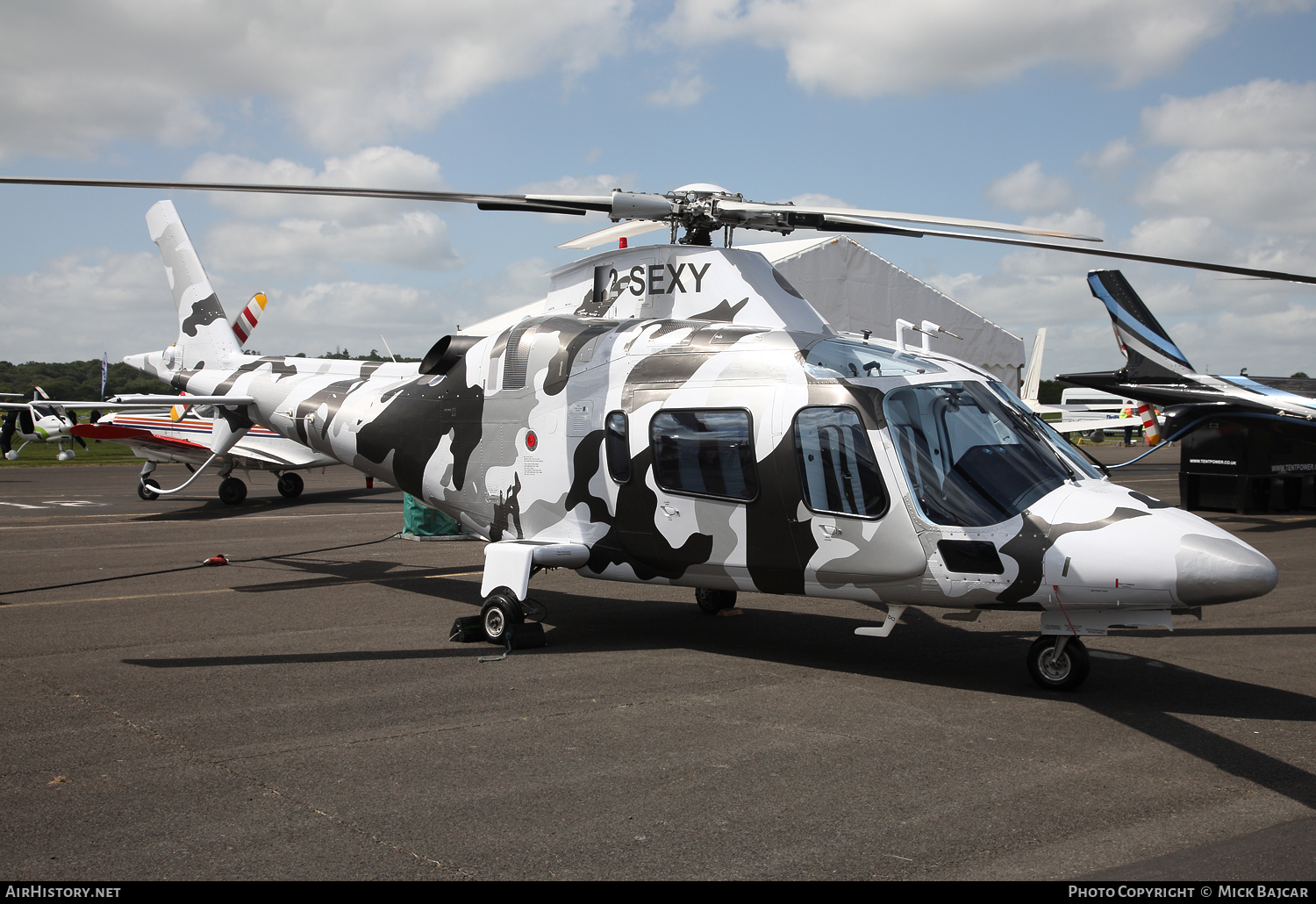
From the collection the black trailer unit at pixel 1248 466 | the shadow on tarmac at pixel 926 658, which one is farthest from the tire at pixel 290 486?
the black trailer unit at pixel 1248 466

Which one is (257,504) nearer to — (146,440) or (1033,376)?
(146,440)

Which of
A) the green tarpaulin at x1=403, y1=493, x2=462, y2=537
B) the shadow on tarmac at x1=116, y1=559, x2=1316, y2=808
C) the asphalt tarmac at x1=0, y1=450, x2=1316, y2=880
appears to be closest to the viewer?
the asphalt tarmac at x1=0, y1=450, x2=1316, y2=880

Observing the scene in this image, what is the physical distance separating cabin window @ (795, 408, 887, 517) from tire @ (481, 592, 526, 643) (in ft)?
9.21

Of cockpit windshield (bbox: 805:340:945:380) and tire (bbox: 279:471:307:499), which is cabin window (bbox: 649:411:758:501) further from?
tire (bbox: 279:471:307:499)

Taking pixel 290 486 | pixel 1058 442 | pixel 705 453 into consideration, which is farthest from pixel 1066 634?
pixel 290 486

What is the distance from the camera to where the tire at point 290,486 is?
2334cm

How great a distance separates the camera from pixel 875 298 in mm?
27922

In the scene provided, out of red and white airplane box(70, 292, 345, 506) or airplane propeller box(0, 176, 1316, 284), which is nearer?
airplane propeller box(0, 176, 1316, 284)

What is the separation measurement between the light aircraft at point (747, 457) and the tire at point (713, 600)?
0.09ft

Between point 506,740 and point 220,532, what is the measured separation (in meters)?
13.2

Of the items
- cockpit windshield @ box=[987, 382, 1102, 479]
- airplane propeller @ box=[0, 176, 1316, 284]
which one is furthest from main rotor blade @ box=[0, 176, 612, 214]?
cockpit windshield @ box=[987, 382, 1102, 479]

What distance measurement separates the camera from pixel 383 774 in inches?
201

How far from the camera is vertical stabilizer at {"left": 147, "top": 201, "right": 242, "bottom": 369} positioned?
43.3 ft
